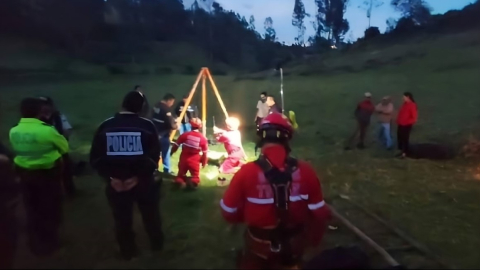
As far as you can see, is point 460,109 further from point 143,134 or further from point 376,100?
point 143,134

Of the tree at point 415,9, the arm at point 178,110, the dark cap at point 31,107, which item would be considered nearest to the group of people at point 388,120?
the tree at point 415,9

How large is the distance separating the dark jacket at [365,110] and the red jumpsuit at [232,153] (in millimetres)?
3186

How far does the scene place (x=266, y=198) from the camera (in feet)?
8.67

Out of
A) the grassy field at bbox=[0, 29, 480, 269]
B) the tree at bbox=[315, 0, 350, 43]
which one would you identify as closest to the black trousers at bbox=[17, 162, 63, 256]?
the grassy field at bbox=[0, 29, 480, 269]

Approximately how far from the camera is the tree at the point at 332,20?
1012 cm

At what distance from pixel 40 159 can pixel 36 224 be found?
0.51m

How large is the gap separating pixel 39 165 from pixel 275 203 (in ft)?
7.08

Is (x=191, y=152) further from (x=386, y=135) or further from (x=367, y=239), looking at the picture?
(x=386, y=135)

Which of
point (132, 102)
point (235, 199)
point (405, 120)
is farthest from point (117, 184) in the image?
point (405, 120)

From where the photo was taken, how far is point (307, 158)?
9.37 metres

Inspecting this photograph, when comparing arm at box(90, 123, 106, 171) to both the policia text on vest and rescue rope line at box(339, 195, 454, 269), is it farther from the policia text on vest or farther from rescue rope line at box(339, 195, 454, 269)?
rescue rope line at box(339, 195, 454, 269)

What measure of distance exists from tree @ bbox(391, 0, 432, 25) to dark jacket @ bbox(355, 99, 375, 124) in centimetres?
216

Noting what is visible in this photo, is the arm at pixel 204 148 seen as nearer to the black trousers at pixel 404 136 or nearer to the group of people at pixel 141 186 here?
the group of people at pixel 141 186

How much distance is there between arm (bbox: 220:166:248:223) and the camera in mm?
2666
